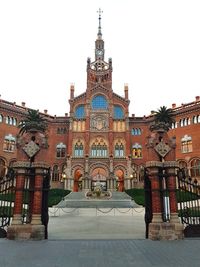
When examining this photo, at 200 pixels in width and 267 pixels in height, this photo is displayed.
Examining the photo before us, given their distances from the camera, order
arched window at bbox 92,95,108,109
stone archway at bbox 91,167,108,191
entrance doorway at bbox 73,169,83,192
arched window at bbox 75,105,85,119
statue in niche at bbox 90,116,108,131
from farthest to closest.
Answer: arched window at bbox 92,95,108,109, arched window at bbox 75,105,85,119, statue in niche at bbox 90,116,108,131, entrance doorway at bbox 73,169,83,192, stone archway at bbox 91,167,108,191

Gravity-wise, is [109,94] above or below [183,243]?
above

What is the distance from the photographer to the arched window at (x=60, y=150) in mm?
55625

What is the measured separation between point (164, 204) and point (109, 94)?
46215 millimetres

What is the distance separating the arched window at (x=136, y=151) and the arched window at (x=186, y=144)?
9222 millimetres

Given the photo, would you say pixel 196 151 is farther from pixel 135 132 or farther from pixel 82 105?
pixel 82 105

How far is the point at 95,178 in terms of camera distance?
52688mm

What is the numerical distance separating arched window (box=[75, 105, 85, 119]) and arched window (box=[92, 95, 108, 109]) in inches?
96.8

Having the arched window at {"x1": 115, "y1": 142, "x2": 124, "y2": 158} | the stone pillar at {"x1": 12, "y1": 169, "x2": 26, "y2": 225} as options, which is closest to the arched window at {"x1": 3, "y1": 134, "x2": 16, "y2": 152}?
the arched window at {"x1": 115, "y1": 142, "x2": 124, "y2": 158}

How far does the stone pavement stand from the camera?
7363 millimetres

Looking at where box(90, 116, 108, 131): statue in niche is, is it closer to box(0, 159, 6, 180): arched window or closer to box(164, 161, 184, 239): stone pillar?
box(0, 159, 6, 180): arched window

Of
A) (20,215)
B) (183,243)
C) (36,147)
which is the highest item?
(36,147)

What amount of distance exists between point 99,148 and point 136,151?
8242mm

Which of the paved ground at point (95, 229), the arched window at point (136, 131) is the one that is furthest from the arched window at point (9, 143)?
the paved ground at point (95, 229)

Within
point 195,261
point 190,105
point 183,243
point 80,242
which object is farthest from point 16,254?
point 190,105
